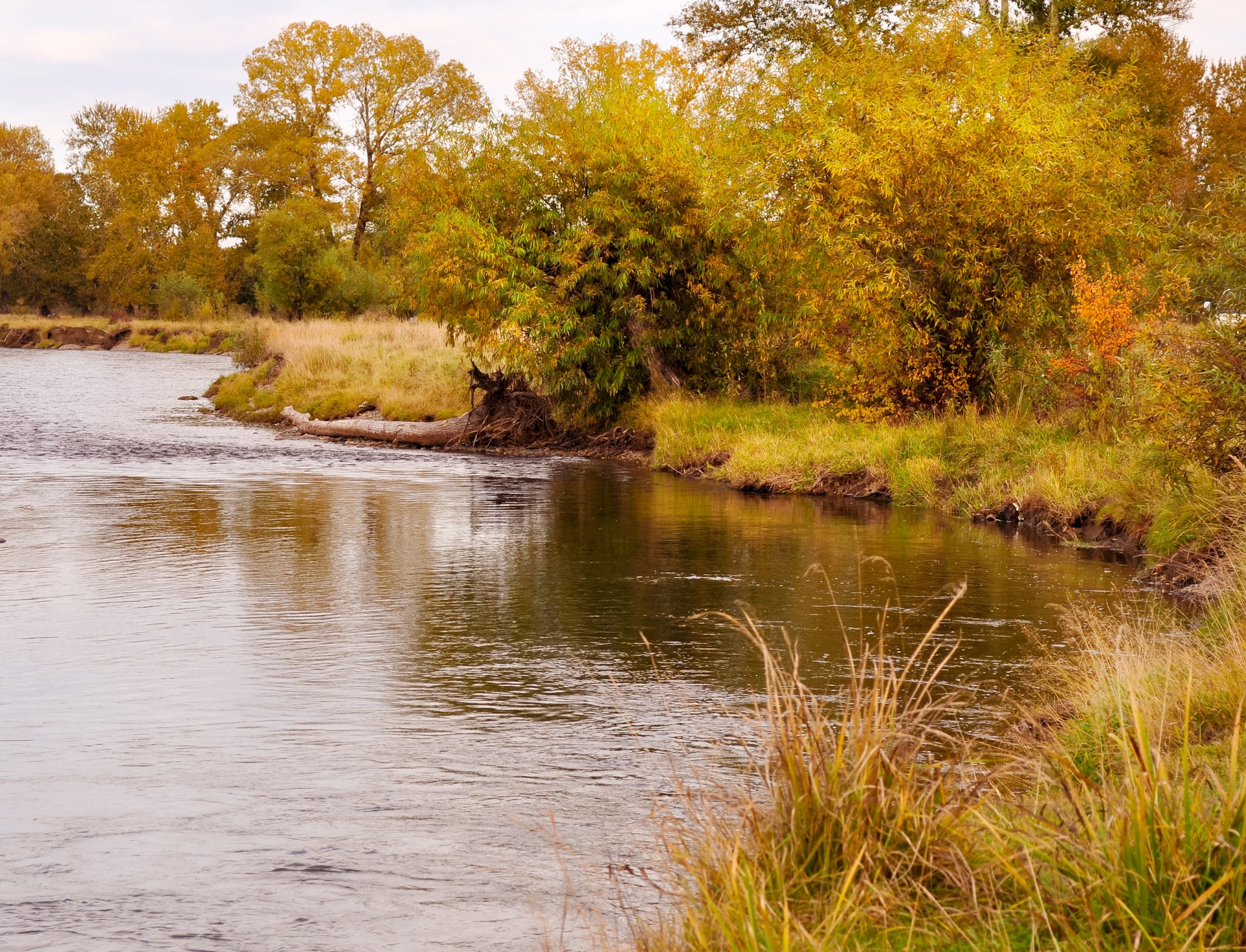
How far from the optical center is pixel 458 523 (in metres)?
16.5

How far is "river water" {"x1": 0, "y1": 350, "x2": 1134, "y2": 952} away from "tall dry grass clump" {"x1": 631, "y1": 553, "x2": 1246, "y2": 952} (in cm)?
68

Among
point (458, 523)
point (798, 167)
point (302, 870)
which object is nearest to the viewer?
point (302, 870)

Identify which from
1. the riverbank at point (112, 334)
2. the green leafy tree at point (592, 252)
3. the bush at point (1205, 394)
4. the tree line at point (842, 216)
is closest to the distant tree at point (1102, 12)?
the tree line at point (842, 216)

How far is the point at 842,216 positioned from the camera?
21484 mm

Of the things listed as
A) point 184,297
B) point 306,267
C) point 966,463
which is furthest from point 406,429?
point 184,297

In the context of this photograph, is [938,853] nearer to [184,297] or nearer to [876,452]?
[876,452]

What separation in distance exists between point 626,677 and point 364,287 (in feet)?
179

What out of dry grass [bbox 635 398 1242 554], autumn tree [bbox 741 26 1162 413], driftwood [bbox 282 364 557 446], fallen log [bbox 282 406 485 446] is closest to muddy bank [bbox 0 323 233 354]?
fallen log [bbox 282 406 485 446]

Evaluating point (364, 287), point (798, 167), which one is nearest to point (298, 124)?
point (364, 287)

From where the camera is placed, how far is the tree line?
2025 centimetres

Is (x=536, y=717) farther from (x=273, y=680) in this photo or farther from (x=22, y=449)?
(x=22, y=449)

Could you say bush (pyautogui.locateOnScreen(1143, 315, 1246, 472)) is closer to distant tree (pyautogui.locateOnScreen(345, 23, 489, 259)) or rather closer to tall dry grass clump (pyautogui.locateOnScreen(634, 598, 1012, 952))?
tall dry grass clump (pyautogui.locateOnScreen(634, 598, 1012, 952))

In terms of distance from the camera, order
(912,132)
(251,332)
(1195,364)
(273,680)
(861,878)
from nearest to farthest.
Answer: (861,878)
(273,680)
(1195,364)
(912,132)
(251,332)

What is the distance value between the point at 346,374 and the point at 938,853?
30.3 meters
